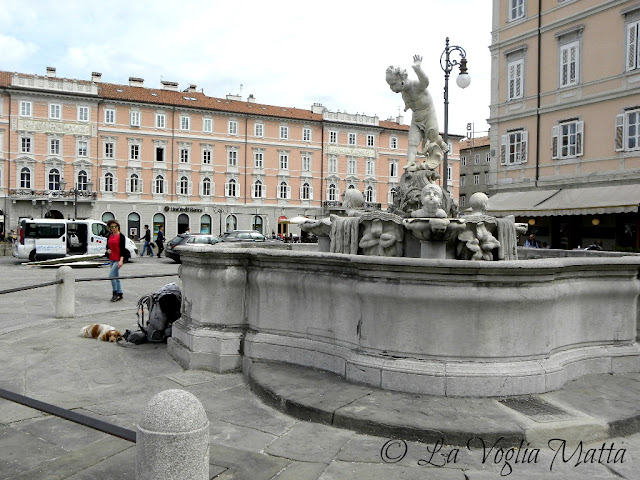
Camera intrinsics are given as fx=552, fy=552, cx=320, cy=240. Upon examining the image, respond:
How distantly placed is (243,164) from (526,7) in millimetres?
35561

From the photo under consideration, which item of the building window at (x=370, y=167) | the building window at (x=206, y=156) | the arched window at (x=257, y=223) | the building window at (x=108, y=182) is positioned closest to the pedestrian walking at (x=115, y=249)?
the building window at (x=108, y=182)

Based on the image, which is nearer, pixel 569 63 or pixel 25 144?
pixel 569 63

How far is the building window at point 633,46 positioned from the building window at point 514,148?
18.4ft

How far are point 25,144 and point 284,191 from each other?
24.9 meters

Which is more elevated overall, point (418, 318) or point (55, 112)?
point (55, 112)

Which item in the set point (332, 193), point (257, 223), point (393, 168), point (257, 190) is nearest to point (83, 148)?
point (257, 190)

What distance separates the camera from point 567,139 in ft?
83.8

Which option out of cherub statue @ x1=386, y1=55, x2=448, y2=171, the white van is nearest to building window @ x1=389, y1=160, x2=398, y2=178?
the white van

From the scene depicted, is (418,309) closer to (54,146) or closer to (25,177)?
(54,146)

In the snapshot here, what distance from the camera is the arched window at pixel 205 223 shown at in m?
55.7

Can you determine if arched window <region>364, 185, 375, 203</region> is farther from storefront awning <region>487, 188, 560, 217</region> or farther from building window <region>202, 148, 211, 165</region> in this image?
storefront awning <region>487, 188, 560, 217</region>

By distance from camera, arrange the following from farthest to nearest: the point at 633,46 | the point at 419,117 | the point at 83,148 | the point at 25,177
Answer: the point at 83,148 < the point at 25,177 < the point at 633,46 < the point at 419,117

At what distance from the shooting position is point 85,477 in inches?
129

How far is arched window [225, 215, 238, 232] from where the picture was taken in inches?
2226
